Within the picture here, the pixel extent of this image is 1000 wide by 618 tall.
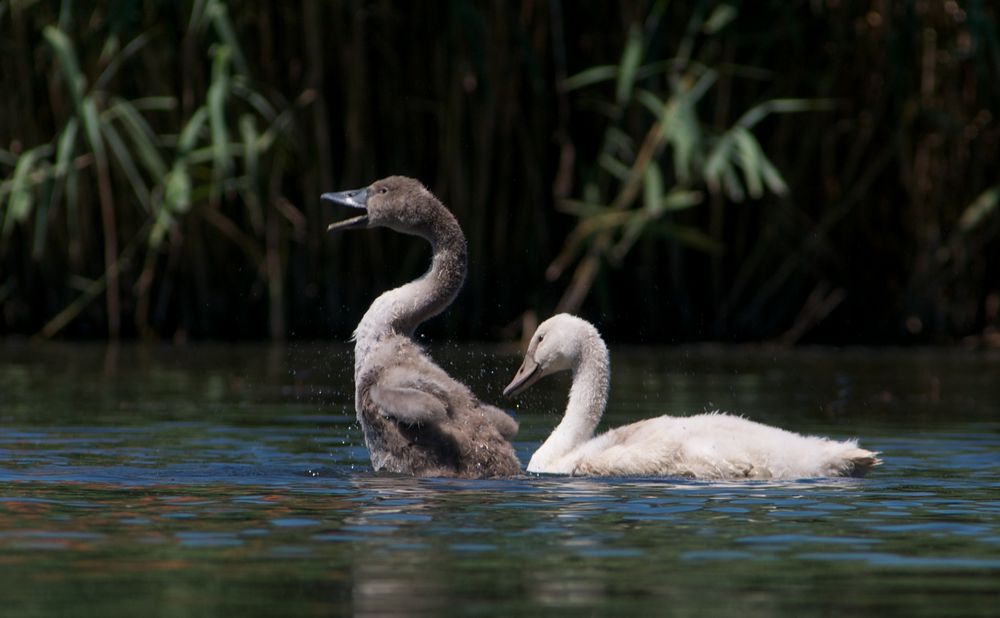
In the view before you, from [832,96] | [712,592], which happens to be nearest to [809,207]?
[832,96]

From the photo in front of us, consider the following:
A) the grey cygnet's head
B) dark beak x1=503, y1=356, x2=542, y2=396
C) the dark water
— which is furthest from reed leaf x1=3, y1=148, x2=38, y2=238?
dark beak x1=503, y1=356, x2=542, y2=396

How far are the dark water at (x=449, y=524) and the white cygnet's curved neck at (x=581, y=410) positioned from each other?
0.41 meters

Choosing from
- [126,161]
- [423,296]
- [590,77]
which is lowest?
[423,296]

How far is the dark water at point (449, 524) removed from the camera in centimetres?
446

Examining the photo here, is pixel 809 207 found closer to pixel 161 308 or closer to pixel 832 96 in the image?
pixel 832 96

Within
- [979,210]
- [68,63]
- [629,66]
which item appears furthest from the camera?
[979,210]

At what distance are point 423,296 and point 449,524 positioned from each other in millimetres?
2226

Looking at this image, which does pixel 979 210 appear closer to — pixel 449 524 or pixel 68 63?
pixel 68 63

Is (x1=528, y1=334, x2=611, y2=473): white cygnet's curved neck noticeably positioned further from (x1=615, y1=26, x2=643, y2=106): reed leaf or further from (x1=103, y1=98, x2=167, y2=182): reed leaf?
(x1=103, y1=98, x2=167, y2=182): reed leaf

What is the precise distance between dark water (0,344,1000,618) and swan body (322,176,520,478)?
20 cm

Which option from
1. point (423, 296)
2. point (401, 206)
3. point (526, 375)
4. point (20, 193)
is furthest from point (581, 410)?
point (20, 193)

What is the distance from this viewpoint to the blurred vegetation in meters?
13.5

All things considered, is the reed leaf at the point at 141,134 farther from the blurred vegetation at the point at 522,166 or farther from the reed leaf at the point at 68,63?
the reed leaf at the point at 68,63

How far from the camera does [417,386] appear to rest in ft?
23.8
